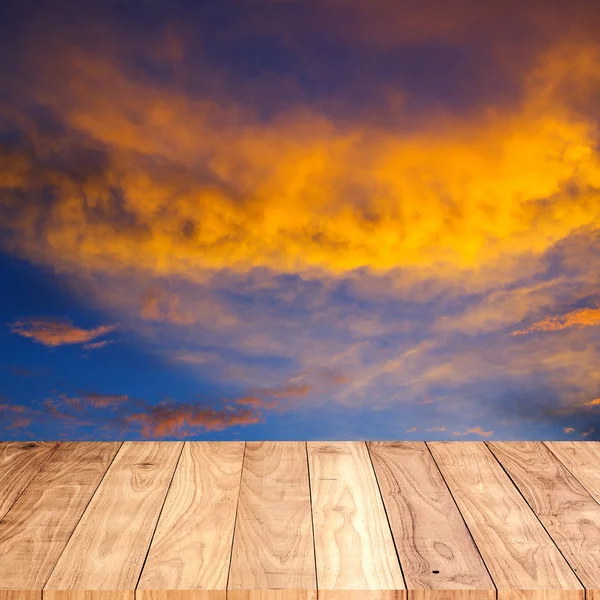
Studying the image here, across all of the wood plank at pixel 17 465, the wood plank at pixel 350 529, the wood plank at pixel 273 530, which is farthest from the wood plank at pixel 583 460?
the wood plank at pixel 17 465

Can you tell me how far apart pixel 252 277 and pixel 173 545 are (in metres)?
2.19

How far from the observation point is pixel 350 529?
148cm

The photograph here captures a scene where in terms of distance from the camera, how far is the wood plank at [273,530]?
1287mm

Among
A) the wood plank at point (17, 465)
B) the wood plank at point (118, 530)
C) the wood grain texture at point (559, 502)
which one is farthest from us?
the wood plank at point (17, 465)

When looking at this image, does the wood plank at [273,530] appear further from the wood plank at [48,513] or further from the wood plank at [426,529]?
the wood plank at [48,513]

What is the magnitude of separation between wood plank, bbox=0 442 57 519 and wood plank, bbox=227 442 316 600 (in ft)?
1.72

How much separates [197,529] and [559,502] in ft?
2.73

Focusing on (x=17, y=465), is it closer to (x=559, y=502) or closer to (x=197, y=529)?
(x=197, y=529)

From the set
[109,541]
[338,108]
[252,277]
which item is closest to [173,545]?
[109,541]

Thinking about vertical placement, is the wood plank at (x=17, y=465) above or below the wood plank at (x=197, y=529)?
above

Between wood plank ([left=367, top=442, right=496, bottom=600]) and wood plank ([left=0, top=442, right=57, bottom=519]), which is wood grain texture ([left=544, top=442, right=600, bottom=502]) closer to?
wood plank ([left=367, top=442, right=496, bottom=600])

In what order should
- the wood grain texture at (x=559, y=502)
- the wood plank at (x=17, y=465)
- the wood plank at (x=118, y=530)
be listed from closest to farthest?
the wood plank at (x=118, y=530) < the wood grain texture at (x=559, y=502) < the wood plank at (x=17, y=465)

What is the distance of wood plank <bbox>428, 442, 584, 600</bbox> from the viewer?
1.30 meters

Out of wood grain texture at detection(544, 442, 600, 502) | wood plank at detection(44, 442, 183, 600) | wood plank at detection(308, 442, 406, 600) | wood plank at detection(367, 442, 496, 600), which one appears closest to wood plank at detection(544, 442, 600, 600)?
wood grain texture at detection(544, 442, 600, 502)
